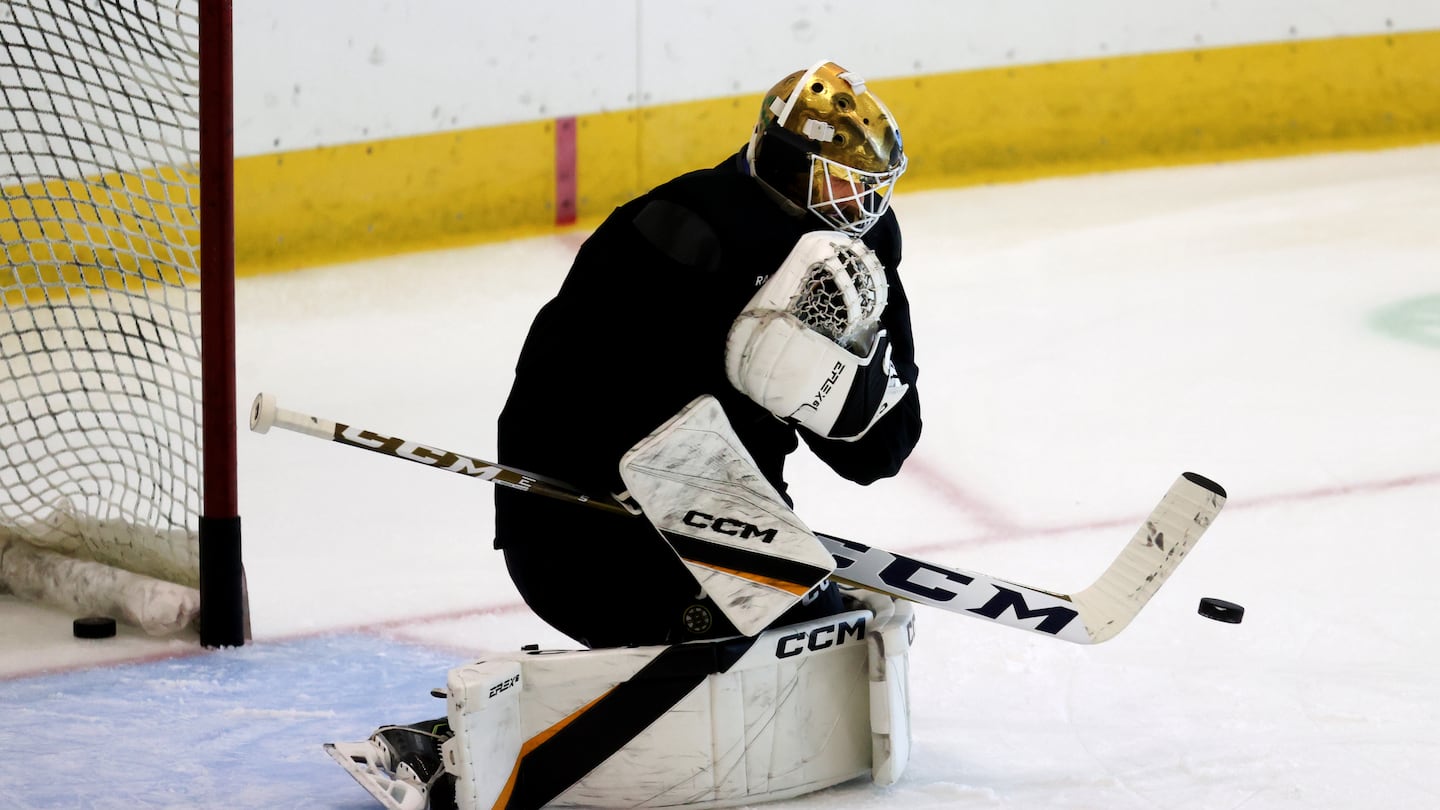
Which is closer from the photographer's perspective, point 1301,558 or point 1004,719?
point 1004,719

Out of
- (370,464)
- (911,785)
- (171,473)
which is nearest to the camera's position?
(911,785)

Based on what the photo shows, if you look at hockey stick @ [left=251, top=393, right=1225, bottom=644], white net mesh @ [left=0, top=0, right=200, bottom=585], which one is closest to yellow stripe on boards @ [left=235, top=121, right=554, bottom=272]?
white net mesh @ [left=0, top=0, right=200, bottom=585]

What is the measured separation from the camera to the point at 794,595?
2.10m

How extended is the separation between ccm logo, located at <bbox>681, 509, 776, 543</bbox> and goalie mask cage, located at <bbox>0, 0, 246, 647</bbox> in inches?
35.3

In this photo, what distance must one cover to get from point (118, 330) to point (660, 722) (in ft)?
4.82

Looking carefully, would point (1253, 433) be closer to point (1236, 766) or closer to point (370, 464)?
point (1236, 766)

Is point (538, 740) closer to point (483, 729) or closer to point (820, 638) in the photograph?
point (483, 729)

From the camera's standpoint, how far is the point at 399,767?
2160 millimetres

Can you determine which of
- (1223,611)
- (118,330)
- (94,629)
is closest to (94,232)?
(118,330)

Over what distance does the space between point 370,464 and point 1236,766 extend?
1722 millimetres

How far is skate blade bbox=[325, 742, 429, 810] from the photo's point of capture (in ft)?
6.82

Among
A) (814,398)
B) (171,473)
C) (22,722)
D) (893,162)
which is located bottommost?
(22,722)

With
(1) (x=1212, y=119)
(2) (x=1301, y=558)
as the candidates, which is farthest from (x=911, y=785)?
(1) (x=1212, y=119)

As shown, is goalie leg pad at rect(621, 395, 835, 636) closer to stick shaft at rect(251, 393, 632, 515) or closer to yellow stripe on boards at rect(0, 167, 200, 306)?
stick shaft at rect(251, 393, 632, 515)
